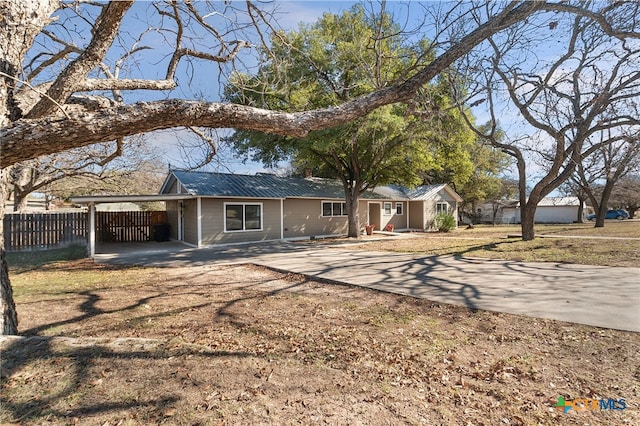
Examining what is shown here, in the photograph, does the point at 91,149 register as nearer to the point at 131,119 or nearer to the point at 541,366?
the point at 131,119

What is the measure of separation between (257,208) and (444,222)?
46.1 ft

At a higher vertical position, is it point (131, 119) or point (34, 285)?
point (131, 119)

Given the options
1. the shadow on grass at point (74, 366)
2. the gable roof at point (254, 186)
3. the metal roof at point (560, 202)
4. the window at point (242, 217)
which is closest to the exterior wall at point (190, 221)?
the gable roof at point (254, 186)

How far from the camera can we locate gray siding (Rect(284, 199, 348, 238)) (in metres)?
17.2

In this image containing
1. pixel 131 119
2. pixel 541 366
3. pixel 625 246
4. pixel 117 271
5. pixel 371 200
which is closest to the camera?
pixel 131 119

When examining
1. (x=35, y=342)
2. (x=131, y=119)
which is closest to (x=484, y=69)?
(x=131, y=119)

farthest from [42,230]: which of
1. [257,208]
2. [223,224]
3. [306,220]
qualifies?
[306,220]

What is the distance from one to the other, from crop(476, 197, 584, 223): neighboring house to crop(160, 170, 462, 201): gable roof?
27624 millimetres

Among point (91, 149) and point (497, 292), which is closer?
point (497, 292)

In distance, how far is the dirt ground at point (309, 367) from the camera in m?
2.31

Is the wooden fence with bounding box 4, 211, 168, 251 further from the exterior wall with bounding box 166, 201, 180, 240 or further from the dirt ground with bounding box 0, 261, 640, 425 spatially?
the dirt ground with bounding box 0, 261, 640, 425

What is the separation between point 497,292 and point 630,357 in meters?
2.62

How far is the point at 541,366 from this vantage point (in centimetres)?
314

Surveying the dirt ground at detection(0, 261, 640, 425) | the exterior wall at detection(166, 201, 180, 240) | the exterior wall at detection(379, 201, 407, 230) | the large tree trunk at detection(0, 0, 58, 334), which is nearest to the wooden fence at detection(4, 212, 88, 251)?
the exterior wall at detection(166, 201, 180, 240)
